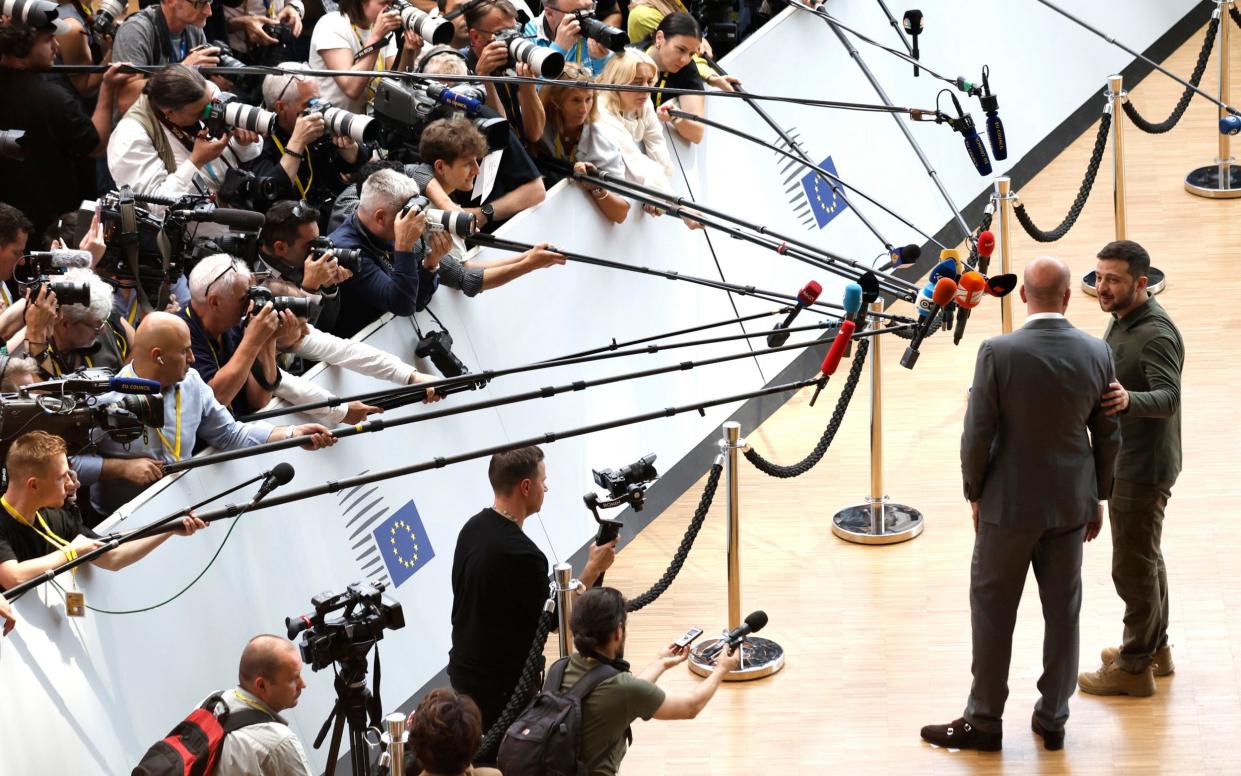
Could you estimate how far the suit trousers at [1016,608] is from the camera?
227 inches

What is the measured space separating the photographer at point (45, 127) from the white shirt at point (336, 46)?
0.99 meters

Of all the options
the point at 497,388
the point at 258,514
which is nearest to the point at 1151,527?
the point at 497,388

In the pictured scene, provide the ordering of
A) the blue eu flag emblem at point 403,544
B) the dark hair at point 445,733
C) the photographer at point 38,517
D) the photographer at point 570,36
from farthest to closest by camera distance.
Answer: the photographer at point 570,36 → the blue eu flag emblem at point 403,544 → the photographer at point 38,517 → the dark hair at point 445,733

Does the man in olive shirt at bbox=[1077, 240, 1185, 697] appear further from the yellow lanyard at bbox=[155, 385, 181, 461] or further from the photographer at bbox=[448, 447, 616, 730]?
the yellow lanyard at bbox=[155, 385, 181, 461]

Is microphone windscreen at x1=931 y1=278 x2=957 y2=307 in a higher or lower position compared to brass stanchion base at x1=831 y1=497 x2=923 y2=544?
higher

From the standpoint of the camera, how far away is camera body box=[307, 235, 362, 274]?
5.79m

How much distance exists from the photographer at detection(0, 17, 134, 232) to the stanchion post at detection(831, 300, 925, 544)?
3179 millimetres


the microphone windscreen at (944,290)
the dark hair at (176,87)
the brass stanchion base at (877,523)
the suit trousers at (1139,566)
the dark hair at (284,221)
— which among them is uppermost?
the dark hair at (176,87)

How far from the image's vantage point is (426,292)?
254 inches

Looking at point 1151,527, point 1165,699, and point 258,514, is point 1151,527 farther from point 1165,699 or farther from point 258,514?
point 258,514

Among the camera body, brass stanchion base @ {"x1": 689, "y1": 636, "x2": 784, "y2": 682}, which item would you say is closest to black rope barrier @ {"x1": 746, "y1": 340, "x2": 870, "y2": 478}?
A: brass stanchion base @ {"x1": 689, "y1": 636, "x2": 784, "y2": 682}

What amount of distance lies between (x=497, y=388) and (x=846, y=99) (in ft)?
11.7

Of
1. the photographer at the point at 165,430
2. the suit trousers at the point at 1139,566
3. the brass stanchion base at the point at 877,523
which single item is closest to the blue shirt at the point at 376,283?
the photographer at the point at 165,430

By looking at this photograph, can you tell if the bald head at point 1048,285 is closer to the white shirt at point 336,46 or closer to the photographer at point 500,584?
the photographer at point 500,584
